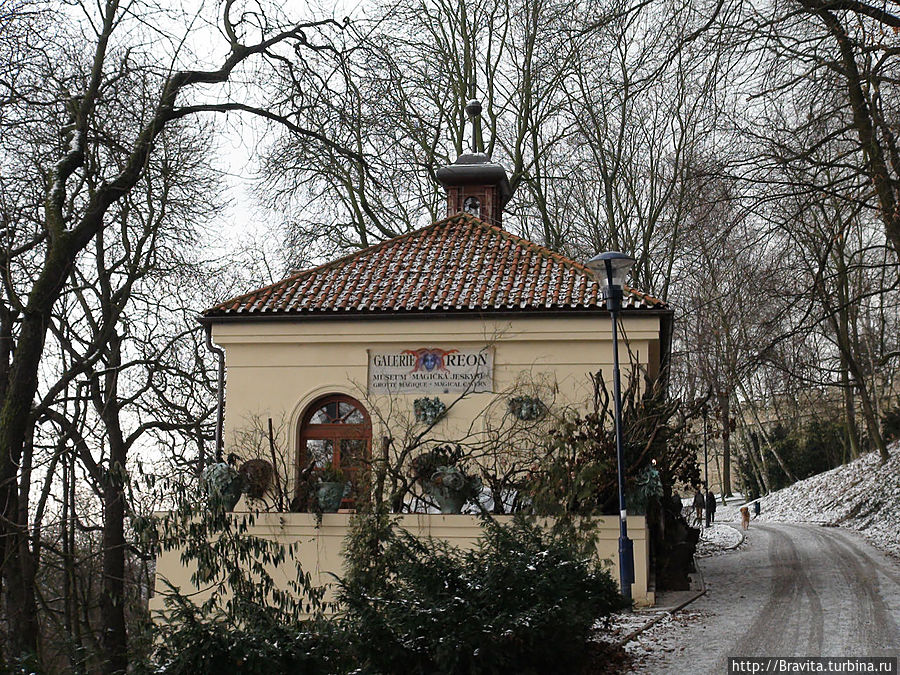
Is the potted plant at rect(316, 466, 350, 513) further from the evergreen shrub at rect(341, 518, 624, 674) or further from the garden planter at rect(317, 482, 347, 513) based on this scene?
the evergreen shrub at rect(341, 518, 624, 674)

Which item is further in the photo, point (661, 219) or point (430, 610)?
point (661, 219)

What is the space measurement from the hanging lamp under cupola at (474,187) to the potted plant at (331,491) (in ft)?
30.4

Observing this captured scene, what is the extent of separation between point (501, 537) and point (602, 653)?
1.54 m

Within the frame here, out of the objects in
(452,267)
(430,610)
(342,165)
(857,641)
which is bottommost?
(857,641)

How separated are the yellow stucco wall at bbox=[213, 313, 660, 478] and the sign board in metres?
0.11

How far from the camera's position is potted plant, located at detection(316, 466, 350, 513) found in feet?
46.9

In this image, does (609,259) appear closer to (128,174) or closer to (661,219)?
(128,174)

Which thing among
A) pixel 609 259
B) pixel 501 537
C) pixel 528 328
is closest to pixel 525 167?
pixel 528 328

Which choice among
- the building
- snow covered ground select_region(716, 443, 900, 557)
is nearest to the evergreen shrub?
the building

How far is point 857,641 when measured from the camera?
9.44 m

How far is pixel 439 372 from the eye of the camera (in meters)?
16.2

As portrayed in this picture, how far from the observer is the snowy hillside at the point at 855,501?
2464cm

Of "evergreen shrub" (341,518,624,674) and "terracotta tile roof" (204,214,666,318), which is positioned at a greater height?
"terracotta tile roof" (204,214,666,318)

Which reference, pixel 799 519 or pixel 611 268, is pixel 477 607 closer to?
pixel 611 268
